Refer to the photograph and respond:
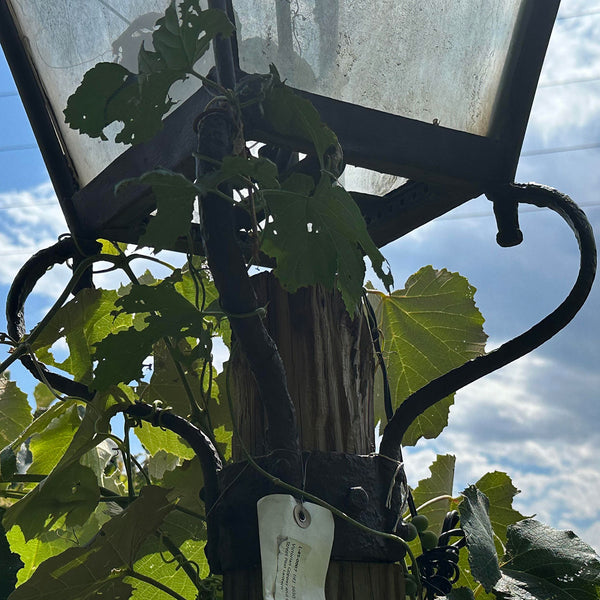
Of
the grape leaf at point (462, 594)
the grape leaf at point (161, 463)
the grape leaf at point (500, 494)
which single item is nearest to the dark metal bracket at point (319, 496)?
the grape leaf at point (462, 594)

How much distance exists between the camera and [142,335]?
74 cm

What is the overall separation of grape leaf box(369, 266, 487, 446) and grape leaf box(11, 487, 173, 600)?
39 centimetres

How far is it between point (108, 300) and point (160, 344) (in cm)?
11

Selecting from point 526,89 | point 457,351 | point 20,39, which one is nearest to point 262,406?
point 457,351

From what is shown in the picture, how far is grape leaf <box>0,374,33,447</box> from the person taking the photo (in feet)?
3.98

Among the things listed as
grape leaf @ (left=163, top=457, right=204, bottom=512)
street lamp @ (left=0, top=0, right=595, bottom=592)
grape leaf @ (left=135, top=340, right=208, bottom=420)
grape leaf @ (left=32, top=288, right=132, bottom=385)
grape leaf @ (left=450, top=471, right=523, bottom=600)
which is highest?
street lamp @ (left=0, top=0, right=595, bottom=592)

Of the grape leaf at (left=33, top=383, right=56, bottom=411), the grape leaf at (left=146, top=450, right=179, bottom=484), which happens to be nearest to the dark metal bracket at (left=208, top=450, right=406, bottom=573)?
the grape leaf at (left=146, top=450, right=179, bottom=484)

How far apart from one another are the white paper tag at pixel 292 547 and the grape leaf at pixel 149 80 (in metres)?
0.37

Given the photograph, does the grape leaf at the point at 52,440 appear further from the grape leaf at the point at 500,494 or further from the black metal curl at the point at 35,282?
the grape leaf at the point at 500,494

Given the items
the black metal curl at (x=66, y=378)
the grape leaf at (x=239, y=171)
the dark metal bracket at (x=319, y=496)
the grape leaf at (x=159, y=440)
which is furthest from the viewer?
the grape leaf at (x=159, y=440)

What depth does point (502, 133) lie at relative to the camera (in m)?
0.97

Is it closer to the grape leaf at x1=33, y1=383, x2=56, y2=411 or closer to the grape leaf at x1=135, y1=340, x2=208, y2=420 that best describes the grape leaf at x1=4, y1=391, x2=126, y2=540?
the grape leaf at x1=135, y1=340, x2=208, y2=420

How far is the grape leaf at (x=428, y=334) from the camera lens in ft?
3.62

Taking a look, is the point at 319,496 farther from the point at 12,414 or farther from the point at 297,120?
the point at 12,414
